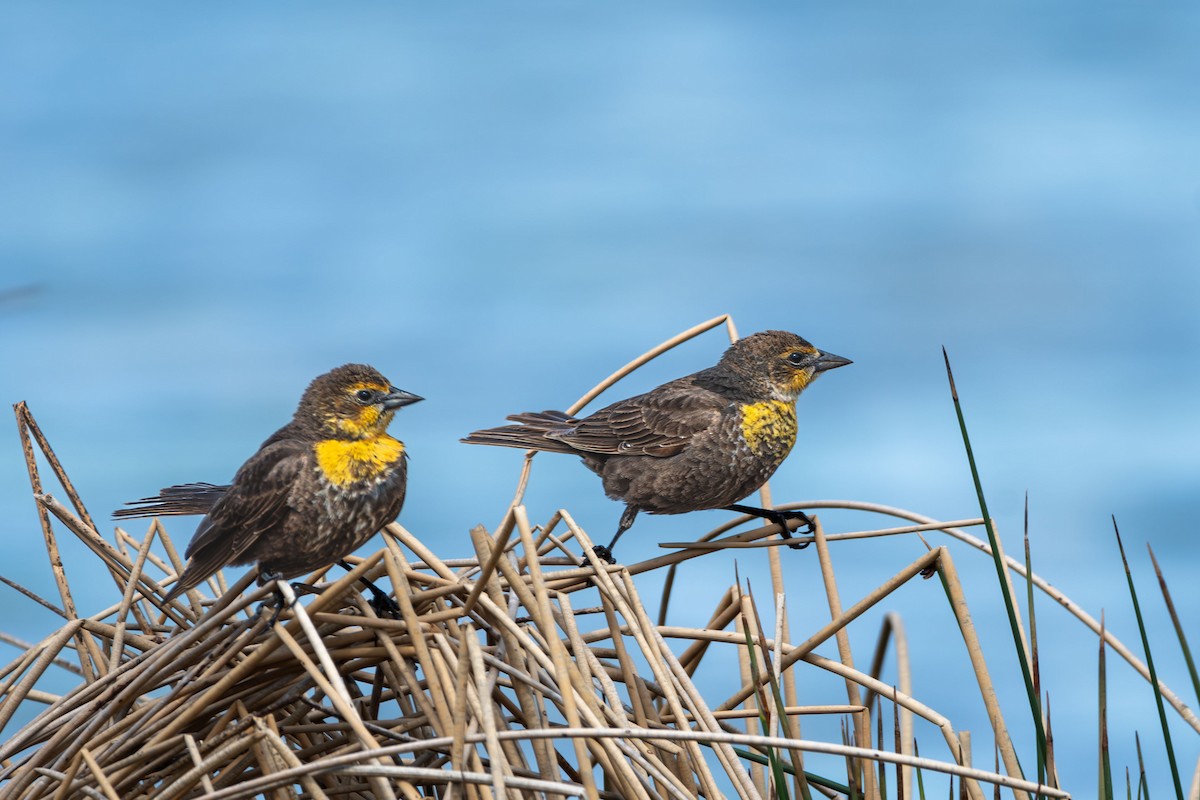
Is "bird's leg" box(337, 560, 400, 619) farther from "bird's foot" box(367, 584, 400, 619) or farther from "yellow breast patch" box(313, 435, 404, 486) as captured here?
"yellow breast patch" box(313, 435, 404, 486)

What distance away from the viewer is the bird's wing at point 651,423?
4.99 m

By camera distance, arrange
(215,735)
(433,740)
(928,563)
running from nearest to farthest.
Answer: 1. (433,740)
2. (215,735)
3. (928,563)

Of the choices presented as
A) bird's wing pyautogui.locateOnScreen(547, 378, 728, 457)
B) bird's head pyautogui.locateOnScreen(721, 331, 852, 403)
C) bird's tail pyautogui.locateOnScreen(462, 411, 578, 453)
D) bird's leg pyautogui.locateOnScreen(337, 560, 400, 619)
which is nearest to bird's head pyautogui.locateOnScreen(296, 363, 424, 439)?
bird's leg pyautogui.locateOnScreen(337, 560, 400, 619)

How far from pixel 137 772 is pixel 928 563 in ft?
6.68

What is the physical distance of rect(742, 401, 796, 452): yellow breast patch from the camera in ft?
16.0

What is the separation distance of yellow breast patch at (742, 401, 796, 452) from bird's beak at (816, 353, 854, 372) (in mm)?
288

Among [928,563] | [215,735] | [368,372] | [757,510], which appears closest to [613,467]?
[757,510]

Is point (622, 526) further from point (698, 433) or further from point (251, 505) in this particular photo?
point (251, 505)

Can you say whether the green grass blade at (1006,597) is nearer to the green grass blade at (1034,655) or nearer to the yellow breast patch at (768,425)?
the green grass blade at (1034,655)

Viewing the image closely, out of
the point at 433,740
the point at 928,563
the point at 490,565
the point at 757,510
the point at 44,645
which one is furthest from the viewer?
the point at 757,510

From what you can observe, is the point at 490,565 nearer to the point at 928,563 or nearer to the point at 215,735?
the point at 215,735

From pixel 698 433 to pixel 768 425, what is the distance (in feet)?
0.87

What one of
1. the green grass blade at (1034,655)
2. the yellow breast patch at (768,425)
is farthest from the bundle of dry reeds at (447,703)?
the yellow breast patch at (768,425)

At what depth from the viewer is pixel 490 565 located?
116 inches
